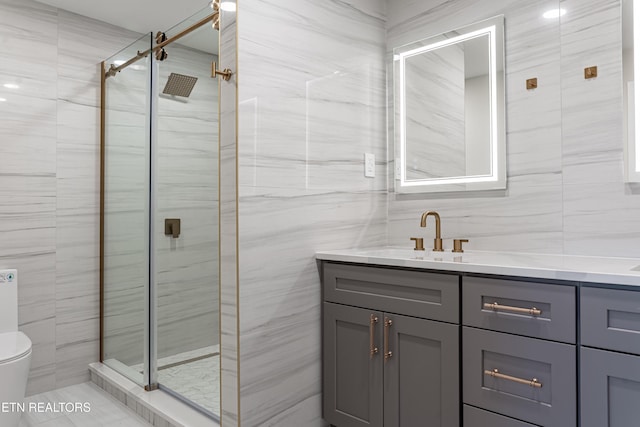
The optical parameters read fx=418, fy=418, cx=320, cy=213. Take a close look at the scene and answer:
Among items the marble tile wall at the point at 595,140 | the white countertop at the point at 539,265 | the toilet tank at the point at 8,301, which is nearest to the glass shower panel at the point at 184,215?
the toilet tank at the point at 8,301

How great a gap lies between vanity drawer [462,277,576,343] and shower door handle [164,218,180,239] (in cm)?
165

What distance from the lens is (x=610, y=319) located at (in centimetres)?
117

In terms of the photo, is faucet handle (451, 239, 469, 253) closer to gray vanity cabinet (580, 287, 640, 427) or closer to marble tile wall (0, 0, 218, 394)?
gray vanity cabinet (580, 287, 640, 427)

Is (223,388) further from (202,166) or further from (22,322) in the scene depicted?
(22,322)

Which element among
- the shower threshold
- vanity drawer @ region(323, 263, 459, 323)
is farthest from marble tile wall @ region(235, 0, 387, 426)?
the shower threshold

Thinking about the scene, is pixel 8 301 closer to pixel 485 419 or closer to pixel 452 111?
pixel 485 419

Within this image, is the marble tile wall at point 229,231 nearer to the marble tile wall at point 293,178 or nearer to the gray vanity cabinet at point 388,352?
the marble tile wall at point 293,178

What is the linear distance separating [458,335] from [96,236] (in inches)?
92.1

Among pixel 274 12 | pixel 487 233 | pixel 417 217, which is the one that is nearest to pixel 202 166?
pixel 274 12

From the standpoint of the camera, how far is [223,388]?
5.53 feet

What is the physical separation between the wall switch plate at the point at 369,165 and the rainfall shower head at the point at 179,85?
1076 millimetres

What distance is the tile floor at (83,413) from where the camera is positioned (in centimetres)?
211

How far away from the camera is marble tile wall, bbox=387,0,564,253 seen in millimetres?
1775

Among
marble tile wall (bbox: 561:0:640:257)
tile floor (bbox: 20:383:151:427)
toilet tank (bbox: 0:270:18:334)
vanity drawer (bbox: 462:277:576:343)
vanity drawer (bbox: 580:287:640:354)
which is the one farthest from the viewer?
toilet tank (bbox: 0:270:18:334)
